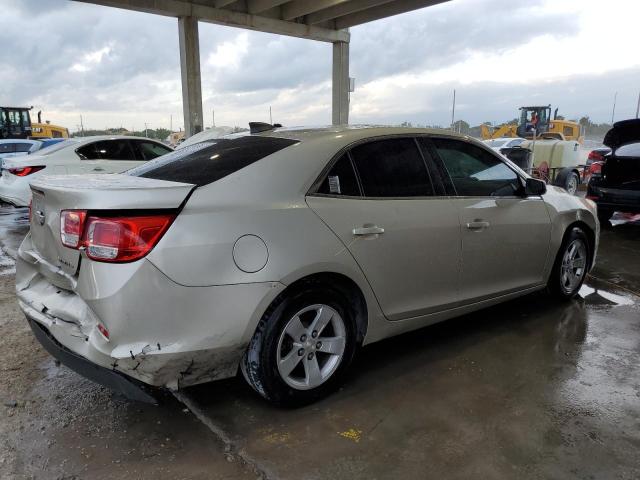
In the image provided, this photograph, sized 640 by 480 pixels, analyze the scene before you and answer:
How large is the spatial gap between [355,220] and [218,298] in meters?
0.90

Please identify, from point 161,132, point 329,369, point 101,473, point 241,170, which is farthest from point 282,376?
point 161,132

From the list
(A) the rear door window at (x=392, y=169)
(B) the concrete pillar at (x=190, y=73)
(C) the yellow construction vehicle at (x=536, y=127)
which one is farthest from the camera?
(C) the yellow construction vehicle at (x=536, y=127)

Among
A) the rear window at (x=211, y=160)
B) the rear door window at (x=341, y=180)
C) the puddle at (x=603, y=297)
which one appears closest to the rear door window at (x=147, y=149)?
the rear window at (x=211, y=160)

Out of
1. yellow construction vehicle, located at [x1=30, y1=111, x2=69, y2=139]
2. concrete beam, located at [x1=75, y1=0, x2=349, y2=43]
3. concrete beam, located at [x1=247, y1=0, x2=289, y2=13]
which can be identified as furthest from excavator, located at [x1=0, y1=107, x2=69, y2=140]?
concrete beam, located at [x1=247, y1=0, x2=289, y2=13]

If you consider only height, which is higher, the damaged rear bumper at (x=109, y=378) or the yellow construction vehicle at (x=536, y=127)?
the yellow construction vehicle at (x=536, y=127)

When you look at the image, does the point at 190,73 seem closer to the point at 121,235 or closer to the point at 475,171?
the point at 475,171

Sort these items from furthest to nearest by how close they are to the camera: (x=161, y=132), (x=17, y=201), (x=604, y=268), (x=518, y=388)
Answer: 1. (x=161, y=132)
2. (x=17, y=201)
3. (x=604, y=268)
4. (x=518, y=388)

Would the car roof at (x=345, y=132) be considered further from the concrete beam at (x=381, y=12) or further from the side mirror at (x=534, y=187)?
the concrete beam at (x=381, y=12)

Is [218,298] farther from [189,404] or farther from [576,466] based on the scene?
[576,466]

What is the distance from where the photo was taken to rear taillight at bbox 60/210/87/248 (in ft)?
7.42

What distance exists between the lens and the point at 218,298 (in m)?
2.29

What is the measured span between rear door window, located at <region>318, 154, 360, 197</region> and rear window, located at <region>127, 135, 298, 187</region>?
0.96 feet

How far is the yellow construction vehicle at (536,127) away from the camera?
24062 mm

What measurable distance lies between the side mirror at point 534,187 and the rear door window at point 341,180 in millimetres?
1679
